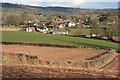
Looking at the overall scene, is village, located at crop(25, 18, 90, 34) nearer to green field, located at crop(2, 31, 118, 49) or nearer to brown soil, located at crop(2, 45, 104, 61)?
green field, located at crop(2, 31, 118, 49)

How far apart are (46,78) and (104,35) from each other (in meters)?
38.3

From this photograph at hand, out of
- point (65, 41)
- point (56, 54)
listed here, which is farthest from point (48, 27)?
point (56, 54)

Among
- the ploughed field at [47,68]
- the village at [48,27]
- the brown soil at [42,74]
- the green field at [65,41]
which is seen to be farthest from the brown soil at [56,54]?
the village at [48,27]

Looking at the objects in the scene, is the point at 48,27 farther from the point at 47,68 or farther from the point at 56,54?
the point at 47,68

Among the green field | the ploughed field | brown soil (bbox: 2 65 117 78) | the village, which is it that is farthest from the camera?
the village

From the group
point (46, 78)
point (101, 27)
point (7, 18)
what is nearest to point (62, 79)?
point (46, 78)

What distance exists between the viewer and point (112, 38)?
40.6 metres

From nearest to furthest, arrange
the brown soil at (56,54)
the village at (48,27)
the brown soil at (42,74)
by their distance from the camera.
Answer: the brown soil at (42,74) → the brown soil at (56,54) → the village at (48,27)

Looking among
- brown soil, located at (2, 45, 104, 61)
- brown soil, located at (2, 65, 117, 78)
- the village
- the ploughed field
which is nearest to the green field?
brown soil, located at (2, 45, 104, 61)

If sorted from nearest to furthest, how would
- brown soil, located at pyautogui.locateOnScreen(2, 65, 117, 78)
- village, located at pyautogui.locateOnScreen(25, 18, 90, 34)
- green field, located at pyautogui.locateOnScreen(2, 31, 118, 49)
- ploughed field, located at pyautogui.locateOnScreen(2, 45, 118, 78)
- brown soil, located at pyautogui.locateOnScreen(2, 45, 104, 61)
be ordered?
brown soil, located at pyautogui.locateOnScreen(2, 65, 117, 78) < ploughed field, located at pyautogui.locateOnScreen(2, 45, 118, 78) < brown soil, located at pyautogui.locateOnScreen(2, 45, 104, 61) < green field, located at pyautogui.locateOnScreen(2, 31, 118, 49) < village, located at pyautogui.locateOnScreen(25, 18, 90, 34)

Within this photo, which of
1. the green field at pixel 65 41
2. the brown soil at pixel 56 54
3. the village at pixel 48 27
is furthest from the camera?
the village at pixel 48 27

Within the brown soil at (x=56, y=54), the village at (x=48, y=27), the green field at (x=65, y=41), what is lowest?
the brown soil at (x=56, y=54)

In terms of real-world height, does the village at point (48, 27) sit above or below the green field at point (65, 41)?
above

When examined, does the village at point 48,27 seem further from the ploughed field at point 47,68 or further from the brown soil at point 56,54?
the ploughed field at point 47,68
